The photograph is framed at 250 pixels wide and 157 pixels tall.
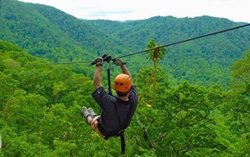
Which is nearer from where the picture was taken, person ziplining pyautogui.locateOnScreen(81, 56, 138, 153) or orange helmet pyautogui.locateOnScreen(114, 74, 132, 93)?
orange helmet pyautogui.locateOnScreen(114, 74, 132, 93)

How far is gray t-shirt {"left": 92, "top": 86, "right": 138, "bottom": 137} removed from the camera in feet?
22.8

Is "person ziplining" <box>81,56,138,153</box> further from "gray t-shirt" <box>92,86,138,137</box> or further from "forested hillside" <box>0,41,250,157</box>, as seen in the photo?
"forested hillside" <box>0,41,250,157</box>

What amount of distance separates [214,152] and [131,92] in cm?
2475

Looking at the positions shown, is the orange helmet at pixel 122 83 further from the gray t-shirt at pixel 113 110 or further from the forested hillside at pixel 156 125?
A: the forested hillside at pixel 156 125

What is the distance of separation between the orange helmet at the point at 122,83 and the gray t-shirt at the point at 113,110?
0.92 ft

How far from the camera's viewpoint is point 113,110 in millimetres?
→ 6984

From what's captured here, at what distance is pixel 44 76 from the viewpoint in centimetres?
5481

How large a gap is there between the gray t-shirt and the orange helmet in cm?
28

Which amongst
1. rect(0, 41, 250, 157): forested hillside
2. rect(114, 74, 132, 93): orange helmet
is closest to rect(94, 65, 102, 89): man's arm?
rect(114, 74, 132, 93): orange helmet

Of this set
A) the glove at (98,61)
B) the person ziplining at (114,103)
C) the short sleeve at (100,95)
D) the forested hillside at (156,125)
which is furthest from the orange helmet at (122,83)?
the forested hillside at (156,125)

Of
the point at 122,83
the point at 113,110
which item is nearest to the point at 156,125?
the point at 113,110

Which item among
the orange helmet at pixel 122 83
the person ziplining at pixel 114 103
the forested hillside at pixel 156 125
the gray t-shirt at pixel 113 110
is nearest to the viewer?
the orange helmet at pixel 122 83

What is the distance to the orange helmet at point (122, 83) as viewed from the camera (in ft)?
21.8

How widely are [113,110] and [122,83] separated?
0.53 metres
